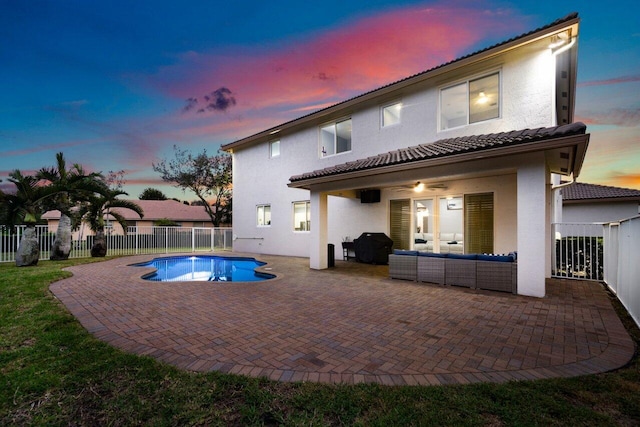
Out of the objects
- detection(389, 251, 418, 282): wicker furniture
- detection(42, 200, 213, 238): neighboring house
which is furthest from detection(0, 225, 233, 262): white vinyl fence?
detection(42, 200, 213, 238): neighboring house

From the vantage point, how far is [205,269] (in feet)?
39.6

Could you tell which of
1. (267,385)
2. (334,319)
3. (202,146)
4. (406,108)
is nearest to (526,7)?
(406,108)

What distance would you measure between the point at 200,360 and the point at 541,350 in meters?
4.21

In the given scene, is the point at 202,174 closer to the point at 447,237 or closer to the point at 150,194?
the point at 447,237

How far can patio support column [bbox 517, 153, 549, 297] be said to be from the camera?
6109 millimetres

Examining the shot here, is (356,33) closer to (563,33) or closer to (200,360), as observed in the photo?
(563,33)

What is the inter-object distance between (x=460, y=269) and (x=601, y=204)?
18.7 metres

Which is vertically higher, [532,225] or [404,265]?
[532,225]

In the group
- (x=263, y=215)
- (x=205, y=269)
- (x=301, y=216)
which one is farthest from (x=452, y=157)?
(x=263, y=215)

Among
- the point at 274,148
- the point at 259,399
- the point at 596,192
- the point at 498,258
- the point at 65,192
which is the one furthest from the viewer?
the point at 596,192

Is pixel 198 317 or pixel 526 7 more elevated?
pixel 526 7

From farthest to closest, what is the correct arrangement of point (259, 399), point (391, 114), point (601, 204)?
point (601, 204), point (391, 114), point (259, 399)

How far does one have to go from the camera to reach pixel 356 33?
11.6 metres

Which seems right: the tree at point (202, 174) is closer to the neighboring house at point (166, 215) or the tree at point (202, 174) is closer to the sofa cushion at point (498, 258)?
the neighboring house at point (166, 215)
